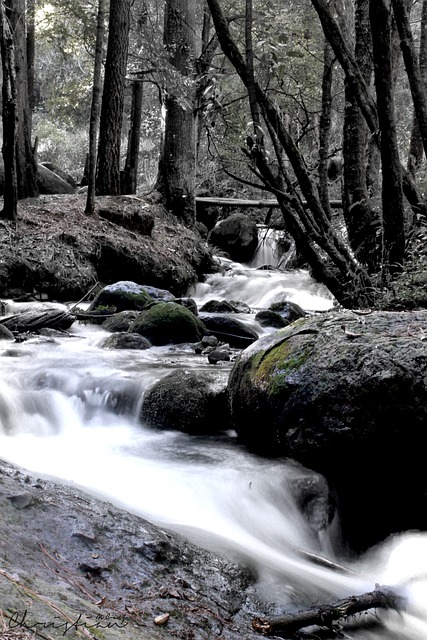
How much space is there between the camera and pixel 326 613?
2.54 meters

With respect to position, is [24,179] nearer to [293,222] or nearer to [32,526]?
[293,222]

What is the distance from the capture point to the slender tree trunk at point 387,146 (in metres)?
6.01

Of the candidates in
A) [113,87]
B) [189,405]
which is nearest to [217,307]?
[113,87]

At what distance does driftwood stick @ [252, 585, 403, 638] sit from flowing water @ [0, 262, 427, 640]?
78mm

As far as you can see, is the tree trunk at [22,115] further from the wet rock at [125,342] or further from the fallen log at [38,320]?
the wet rock at [125,342]

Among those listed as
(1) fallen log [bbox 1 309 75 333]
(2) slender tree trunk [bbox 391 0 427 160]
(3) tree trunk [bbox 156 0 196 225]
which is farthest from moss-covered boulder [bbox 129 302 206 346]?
(3) tree trunk [bbox 156 0 196 225]

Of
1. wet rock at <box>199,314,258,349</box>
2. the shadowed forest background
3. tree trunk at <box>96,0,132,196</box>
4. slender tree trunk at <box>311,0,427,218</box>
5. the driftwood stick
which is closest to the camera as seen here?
the driftwood stick

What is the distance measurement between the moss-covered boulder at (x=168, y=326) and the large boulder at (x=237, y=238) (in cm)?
999

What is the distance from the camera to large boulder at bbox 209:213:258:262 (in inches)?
727

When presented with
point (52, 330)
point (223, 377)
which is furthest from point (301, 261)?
point (223, 377)

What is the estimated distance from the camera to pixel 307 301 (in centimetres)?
1309

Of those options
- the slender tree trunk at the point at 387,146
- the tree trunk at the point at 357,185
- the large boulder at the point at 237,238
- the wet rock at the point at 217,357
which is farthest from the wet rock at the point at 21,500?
the large boulder at the point at 237,238

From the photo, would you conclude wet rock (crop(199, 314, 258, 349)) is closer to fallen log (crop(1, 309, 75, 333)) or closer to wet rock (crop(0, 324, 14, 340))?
fallen log (crop(1, 309, 75, 333))

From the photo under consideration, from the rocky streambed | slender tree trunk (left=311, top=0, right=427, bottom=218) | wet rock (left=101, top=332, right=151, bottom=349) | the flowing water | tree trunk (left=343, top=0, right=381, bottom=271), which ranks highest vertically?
slender tree trunk (left=311, top=0, right=427, bottom=218)
